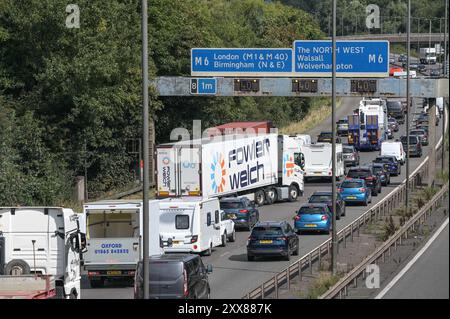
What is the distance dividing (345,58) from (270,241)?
2578 cm

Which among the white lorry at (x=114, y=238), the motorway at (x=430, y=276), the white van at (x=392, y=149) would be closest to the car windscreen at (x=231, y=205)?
the white lorry at (x=114, y=238)

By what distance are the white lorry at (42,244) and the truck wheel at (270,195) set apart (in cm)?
2936

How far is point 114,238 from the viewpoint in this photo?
A: 108ft

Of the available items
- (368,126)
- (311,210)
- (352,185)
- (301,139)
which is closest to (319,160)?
(301,139)

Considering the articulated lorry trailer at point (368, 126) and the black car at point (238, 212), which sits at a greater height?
the articulated lorry trailer at point (368, 126)

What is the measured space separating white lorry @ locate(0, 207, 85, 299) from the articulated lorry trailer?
56.3 m

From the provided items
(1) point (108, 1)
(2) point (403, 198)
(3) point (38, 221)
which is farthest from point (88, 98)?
(3) point (38, 221)

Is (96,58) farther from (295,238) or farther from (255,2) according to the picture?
(255,2)

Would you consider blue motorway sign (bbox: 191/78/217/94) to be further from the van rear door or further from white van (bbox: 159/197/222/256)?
the van rear door

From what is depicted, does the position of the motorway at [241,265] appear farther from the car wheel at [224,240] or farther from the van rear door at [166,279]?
the van rear door at [166,279]

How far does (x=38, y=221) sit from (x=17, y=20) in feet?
100

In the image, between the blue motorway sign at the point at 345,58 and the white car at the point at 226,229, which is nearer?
the white car at the point at 226,229

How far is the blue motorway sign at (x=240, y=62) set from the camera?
204ft
